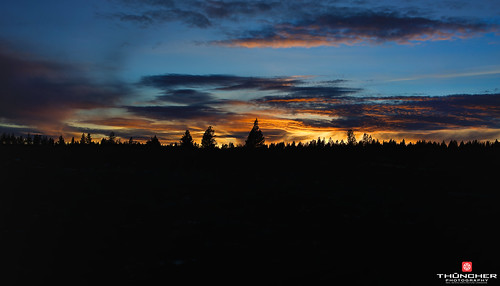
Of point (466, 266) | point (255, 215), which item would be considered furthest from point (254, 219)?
point (466, 266)

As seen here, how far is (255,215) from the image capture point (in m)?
14.8

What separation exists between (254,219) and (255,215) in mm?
497

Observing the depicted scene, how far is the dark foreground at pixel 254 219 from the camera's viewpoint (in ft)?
34.1

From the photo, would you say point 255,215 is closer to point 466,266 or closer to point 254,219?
point 254,219

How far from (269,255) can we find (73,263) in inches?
203

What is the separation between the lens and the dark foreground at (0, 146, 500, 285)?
10.4 m

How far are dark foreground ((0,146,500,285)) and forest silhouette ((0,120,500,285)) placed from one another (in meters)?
0.05

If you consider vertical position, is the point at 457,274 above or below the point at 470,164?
below

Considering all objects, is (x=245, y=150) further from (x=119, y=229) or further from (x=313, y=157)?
(x=119, y=229)

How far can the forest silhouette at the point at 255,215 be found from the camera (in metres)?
10.4

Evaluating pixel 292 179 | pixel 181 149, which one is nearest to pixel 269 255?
pixel 292 179

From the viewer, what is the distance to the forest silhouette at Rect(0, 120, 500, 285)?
10445mm

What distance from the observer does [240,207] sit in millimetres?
15938

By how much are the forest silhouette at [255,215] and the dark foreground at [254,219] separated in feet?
0.17
